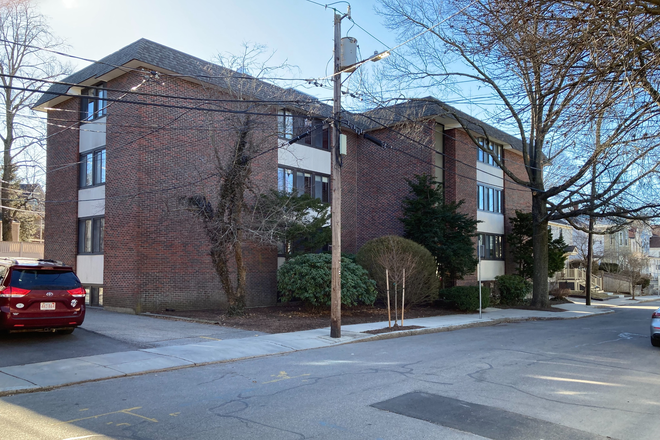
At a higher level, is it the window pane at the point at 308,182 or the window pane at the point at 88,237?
the window pane at the point at 308,182

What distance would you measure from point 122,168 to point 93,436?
1510cm

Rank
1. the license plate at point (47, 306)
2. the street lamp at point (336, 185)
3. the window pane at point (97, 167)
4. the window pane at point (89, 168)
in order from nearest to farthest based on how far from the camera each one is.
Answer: the license plate at point (47, 306), the street lamp at point (336, 185), the window pane at point (97, 167), the window pane at point (89, 168)

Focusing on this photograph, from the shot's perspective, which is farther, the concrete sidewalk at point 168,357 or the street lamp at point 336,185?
the street lamp at point 336,185

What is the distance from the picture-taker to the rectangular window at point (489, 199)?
29600mm

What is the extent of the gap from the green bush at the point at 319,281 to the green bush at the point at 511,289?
11.5 metres

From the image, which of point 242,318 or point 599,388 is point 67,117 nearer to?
point 242,318

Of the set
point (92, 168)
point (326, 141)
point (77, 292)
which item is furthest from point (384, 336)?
point (92, 168)

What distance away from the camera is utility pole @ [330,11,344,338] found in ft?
44.4

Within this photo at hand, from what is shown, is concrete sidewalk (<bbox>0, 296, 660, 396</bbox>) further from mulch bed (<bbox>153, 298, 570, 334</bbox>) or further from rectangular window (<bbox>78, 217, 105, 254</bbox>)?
rectangular window (<bbox>78, 217, 105, 254</bbox>)

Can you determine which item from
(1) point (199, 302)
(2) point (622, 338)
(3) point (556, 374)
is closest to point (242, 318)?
(1) point (199, 302)

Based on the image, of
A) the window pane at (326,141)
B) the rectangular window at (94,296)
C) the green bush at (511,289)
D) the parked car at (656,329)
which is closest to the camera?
the parked car at (656,329)

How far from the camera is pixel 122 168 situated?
18938 mm

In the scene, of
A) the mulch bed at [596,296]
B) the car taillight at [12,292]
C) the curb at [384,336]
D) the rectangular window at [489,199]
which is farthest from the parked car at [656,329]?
the mulch bed at [596,296]

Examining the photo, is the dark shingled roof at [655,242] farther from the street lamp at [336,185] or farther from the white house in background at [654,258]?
the street lamp at [336,185]
